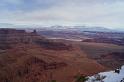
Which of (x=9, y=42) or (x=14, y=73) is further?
(x=9, y=42)

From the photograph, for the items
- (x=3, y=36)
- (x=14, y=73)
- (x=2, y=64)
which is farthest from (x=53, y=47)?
(x=14, y=73)

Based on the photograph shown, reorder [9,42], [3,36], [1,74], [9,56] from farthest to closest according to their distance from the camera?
1. [3,36]
2. [9,42]
3. [9,56]
4. [1,74]

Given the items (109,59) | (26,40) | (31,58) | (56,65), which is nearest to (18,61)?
(31,58)

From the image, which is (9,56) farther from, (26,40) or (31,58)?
(26,40)

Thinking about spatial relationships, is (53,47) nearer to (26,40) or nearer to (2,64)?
(26,40)

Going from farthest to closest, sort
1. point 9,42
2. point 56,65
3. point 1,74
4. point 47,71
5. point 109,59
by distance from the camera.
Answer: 1. point 9,42
2. point 109,59
3. point 56,65
4. point 47,71
5. point 1,74

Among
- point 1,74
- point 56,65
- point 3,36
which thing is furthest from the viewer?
point 3,36

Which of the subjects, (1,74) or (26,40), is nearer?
(1,74)

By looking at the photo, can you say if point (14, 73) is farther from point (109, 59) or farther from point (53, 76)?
point (109, 59)

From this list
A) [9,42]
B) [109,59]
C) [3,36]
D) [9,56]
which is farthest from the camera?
[3,36]
